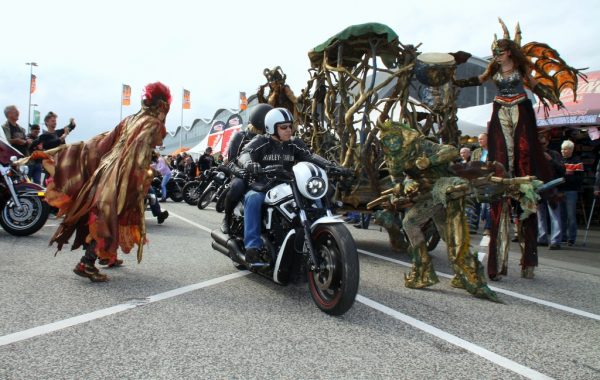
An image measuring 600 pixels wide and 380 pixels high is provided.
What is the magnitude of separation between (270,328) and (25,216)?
5694mm

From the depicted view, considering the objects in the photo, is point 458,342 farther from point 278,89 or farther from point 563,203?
point 563,203

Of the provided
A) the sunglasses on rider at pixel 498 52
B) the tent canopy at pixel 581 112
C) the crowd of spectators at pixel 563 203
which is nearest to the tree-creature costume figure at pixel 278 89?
the crowd of spectators at pixel 563 203

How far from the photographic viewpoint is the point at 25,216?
737 centimetres

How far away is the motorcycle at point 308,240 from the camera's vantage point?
3.50 m

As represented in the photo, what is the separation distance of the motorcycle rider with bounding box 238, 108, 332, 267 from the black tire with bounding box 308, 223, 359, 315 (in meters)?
0.62

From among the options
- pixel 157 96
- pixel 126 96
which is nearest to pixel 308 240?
pixel 157 96

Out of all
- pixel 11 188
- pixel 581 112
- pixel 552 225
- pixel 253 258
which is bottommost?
pixel 253 258

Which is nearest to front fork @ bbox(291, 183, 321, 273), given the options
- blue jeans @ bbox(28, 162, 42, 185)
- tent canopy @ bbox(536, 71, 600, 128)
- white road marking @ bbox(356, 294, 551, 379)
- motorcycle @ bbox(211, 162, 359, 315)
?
motorcycle @ bbox(211, 162, 359, 315)

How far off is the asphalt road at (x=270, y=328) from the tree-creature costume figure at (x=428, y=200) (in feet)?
0.71

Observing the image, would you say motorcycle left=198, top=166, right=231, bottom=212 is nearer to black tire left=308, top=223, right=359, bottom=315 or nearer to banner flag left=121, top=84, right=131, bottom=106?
black tire left=308, top=223, right=359, bottom=315

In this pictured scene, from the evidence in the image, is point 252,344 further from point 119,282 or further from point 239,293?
point 119,282

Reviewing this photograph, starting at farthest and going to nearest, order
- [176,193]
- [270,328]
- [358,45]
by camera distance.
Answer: [176,193], [358,45], [270,328]

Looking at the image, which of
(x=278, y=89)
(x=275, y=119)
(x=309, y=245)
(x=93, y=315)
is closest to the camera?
(x=93, y=315)

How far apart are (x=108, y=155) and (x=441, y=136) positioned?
16.4ft
